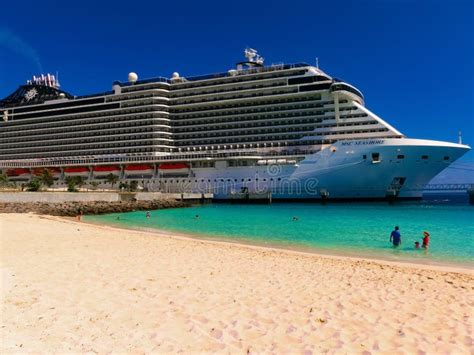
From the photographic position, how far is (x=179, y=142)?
6084 centimetres

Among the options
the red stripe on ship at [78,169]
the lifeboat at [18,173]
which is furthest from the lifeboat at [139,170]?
the lifeboat at [18,173]

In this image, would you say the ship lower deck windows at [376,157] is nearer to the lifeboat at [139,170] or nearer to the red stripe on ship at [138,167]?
the lifeboat at [139,170]

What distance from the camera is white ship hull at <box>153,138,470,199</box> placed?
39750 mm

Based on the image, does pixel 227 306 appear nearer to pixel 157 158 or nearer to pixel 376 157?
pixel 376 157

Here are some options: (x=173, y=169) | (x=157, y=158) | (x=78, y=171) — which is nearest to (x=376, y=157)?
(x=173, y=169)

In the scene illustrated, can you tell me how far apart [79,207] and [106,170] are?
25.9m

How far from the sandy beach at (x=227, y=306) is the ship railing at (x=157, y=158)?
121 feet

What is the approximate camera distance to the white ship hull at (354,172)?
39.8 meters

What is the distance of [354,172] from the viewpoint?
4209 centimetres

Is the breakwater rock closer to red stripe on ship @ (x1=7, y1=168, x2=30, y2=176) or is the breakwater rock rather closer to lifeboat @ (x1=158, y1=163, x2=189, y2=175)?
lifeboat @ (x1=158, y1=163, x2=189, y2=175)

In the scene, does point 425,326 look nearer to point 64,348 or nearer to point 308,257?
point 64,348

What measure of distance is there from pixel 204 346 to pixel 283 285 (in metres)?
4.03

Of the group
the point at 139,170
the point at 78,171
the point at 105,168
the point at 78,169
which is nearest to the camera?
the point at 139,170

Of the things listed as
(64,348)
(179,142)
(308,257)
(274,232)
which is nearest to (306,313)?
(64,348)
